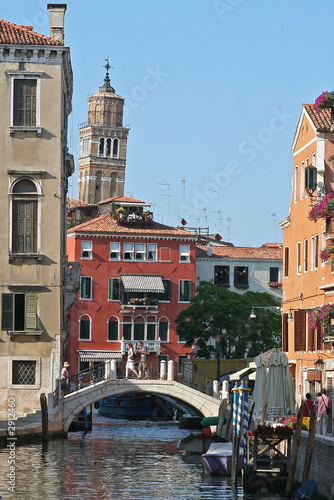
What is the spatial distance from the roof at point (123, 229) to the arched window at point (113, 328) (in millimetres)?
4687

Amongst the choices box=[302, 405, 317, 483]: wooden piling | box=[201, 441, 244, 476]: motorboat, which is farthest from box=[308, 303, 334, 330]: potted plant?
box=[302, 405, 317, 483]: wooden piling

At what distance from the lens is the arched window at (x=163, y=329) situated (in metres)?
67.4

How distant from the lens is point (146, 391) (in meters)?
40.8

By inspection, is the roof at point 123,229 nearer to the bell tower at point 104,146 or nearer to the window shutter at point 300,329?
the window shutter at point 300,329

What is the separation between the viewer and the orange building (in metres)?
33.8

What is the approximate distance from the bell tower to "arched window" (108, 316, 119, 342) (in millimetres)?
57159

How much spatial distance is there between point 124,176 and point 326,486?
104893mm

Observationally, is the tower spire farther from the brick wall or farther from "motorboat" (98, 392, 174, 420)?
the brick wall

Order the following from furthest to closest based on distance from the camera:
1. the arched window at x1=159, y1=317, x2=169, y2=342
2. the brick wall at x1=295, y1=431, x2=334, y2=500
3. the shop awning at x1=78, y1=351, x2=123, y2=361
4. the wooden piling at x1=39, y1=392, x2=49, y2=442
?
the arched window at x1=159, y1=317, x2=169, y2=342, the shop awning at x1=78, y1=351, x2=123, y2=361, the wooden piling at x1=39, y1=392, x2=49, y2=442, the brick wall at x1=295, y1=431, x2=334, y2=500

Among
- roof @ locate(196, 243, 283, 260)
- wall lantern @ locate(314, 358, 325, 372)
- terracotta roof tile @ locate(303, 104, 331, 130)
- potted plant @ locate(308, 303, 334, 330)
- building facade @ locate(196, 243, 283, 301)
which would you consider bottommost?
wall lantern @ locate(314, 358, 325, 372)

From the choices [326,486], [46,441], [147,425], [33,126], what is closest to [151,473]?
[46,441]

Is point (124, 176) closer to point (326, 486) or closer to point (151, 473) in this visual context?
point (151, 473)

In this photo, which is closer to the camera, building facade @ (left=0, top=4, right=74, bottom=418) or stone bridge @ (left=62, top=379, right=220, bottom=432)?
building facade @ (left=0, top=4, right=74, bottom=418)

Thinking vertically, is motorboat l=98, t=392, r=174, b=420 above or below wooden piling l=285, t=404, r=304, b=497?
below
